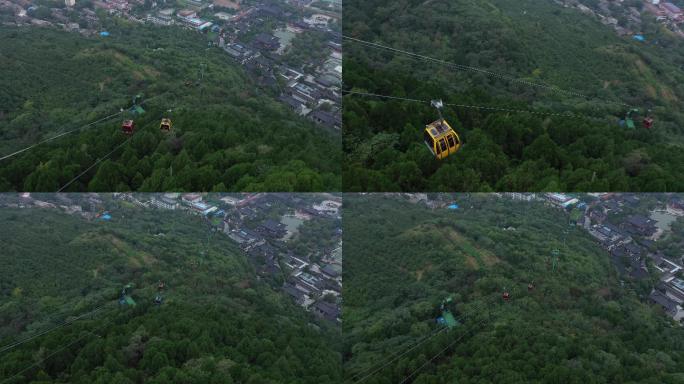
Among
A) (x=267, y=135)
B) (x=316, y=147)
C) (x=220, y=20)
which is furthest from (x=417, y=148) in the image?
(x=220, y=20)

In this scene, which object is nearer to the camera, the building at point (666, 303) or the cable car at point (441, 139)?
the building at point (666, 303)

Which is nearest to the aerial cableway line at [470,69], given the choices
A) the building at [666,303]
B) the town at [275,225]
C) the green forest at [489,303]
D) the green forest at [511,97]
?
the green forest at [511,97]

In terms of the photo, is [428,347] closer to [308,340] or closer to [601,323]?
[308,340]

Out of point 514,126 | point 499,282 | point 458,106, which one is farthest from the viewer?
point 458,106

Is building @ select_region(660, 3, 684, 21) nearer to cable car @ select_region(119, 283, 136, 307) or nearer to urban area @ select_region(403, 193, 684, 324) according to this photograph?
urban area @ select_region(403, 193, 684, 324)

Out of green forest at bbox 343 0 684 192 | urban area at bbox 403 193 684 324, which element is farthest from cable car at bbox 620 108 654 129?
urban area at bbox 403 193 684 324

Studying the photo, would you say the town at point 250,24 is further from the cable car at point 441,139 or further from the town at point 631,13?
the town at point 631,13
